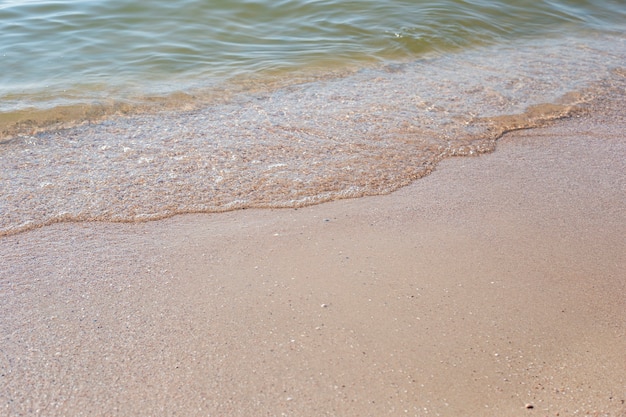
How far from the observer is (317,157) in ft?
15.7

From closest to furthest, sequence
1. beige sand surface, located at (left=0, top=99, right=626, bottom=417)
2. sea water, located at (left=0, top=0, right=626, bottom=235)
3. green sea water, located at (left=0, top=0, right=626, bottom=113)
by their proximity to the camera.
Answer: beige sand surface, located at (left=0, top=99, right=626, bottom=417)
sea water, located at (left=0, top=0, right=626, bottom=235)
green sea water, located at (left=0, top=0, right=626, bottom=113)

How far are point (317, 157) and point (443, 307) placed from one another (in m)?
1.96

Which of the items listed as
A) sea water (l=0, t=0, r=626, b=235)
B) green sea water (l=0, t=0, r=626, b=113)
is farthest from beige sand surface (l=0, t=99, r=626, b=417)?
green sea water (l=0, t=0, r=626, b=113)

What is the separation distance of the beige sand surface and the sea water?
44cm

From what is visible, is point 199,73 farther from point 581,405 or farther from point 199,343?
point 581,405

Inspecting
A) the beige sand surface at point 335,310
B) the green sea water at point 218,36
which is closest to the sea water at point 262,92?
the green sea water at point 218,36

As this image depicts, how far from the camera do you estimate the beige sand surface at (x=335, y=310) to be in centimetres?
259

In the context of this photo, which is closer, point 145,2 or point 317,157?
point 317,157

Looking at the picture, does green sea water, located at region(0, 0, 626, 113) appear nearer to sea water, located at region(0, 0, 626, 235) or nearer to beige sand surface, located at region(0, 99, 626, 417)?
sea water, located at region(0, 0, 626, 235)

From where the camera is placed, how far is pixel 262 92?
21.1 feet

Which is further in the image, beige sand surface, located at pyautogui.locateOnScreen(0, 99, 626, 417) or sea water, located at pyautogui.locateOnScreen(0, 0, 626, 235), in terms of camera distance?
sea water, located at pyautogui.locateOnScreen(0, 0, 626, 235)

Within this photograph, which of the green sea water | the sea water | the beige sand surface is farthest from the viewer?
the green sea water

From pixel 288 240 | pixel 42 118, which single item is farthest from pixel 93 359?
pixel 42 118

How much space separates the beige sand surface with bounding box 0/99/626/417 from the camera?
2590mm
